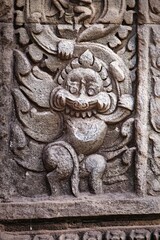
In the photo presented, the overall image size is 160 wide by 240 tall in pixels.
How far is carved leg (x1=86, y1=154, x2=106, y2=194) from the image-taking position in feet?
7.03

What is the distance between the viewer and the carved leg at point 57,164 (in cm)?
212

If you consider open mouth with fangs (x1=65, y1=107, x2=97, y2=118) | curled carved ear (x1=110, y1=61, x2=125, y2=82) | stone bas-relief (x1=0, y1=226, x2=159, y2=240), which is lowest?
stone bas-relief (x1=0, y1=226, x2=159, y2=240)

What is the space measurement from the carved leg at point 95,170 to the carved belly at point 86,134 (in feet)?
0.13

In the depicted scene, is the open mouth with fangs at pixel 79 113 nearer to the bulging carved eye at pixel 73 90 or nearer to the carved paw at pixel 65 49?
the bulging carved eye at pixel 73 90

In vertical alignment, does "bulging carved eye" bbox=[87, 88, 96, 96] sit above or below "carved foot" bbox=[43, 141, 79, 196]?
above

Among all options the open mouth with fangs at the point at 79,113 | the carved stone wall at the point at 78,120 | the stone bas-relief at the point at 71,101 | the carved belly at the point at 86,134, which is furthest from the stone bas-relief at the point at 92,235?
the open mouth with fangs at the point at 79,113

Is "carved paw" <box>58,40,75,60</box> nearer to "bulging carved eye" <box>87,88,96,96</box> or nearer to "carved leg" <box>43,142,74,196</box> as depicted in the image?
"bulging carved eye" <box>87,88,96,96</box>

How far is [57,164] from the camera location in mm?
2123

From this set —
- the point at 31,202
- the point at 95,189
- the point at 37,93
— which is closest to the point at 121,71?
the point at 37,93

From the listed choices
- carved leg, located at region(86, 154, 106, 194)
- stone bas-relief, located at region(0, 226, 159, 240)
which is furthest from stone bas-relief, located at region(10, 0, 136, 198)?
stone bas-relief, located at region(0, 226, 159, 240)

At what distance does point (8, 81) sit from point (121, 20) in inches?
21.3

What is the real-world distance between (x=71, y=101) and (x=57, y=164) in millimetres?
264

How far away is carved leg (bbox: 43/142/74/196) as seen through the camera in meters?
2.12

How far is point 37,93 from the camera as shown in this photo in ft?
7.05
